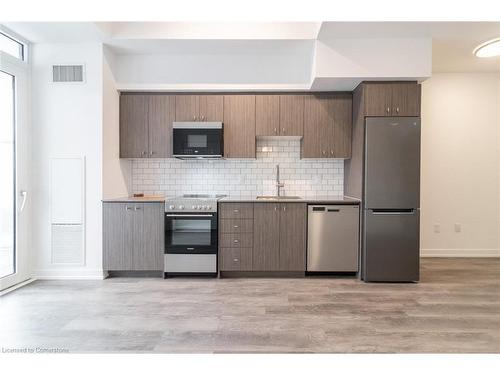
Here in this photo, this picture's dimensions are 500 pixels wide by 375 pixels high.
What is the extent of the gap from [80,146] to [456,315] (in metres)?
4.17

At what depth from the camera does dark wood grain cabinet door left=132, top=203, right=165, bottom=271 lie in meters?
3.69

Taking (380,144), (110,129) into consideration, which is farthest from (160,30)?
(380,144)

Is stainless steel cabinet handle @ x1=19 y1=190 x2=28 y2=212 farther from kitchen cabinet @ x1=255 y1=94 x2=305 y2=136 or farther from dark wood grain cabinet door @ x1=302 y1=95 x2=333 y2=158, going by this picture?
dark wood grain cabinet door @ x1=302 y1=95 x2=333 y2=158

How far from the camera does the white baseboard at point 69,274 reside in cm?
364

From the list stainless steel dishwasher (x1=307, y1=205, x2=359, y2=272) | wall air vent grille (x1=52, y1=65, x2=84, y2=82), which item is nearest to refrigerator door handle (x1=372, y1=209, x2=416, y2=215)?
stainless steel dishwasher (x1=307, y1=205, x2=359, y2=272)

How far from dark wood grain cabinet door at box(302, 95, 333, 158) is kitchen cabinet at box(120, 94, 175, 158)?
1742 mm

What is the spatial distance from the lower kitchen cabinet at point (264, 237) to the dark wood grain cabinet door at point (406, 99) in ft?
5.00

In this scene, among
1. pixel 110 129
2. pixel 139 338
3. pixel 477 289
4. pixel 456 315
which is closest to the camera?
pixel 139 338

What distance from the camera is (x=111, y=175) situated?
3.88 meters

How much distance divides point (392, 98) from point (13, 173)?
169 inches

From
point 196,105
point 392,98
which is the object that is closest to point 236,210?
point 196,105

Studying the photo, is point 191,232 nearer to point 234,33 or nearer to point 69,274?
point 69,274

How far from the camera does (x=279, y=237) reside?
12.2 feet
